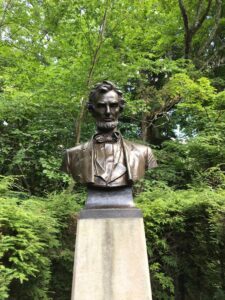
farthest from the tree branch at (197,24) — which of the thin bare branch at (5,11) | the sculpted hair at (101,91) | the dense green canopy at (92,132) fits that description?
the sculpted hair at (101,91)

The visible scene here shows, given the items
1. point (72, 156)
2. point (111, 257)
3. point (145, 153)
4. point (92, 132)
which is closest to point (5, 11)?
point (92, 132)

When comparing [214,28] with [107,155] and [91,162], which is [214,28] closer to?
[107,155]

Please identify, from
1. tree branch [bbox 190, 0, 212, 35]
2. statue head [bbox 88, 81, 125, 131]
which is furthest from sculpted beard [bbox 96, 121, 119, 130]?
tree branch [bbox 190, 0, 212, 35]

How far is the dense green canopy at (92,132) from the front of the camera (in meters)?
5.84

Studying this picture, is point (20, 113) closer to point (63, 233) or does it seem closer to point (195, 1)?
point (63, 233)

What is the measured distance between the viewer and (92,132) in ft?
29.2

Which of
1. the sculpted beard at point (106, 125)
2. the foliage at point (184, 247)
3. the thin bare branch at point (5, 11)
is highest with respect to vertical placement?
the thin bare branch at point (5, 11)

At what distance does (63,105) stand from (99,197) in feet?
15.1

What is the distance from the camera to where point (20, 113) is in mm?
8820

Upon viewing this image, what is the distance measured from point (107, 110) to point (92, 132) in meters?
4.65

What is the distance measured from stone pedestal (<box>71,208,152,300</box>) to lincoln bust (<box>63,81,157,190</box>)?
1.16 ft

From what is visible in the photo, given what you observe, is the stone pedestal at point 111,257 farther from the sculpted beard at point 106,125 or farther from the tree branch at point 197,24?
the tree branch at point 197,24

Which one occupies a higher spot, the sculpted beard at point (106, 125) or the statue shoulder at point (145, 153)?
the sculpted beard at point (106, 125)

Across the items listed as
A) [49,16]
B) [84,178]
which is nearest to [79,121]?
[49,16]
